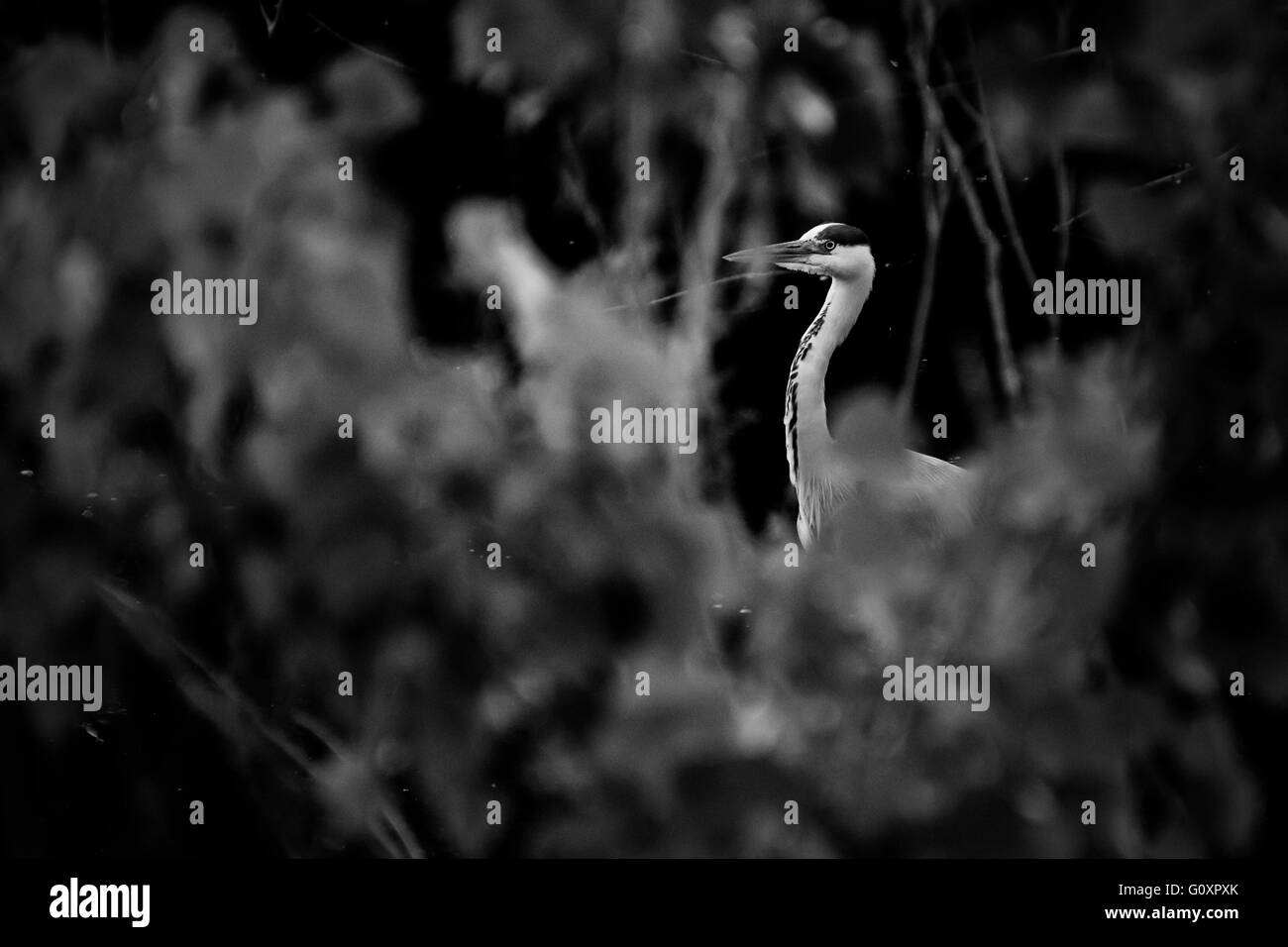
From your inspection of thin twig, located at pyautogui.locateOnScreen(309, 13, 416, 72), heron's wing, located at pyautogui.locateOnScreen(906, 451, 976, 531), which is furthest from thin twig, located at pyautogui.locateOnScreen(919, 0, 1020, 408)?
thin twig, located at pyautogui.locateOnScreen(309, 13, 416, 72)

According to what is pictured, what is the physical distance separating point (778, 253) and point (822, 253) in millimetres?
60

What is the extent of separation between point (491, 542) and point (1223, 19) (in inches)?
28.6

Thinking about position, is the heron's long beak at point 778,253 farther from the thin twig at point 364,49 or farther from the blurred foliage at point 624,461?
the thin twig at point 364,49

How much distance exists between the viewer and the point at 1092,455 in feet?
3.25

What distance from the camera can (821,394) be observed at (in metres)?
1.57

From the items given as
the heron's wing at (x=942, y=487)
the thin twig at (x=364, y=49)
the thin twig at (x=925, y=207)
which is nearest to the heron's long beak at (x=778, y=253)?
the thin twig at (x=925, y=207)

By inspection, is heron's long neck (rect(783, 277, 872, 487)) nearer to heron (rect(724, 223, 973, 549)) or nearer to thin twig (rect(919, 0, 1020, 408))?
heron (rect(724, 223, 973, 549))

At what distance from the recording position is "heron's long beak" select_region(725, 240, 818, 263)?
1518mm

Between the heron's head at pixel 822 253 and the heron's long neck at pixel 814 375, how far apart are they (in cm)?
2

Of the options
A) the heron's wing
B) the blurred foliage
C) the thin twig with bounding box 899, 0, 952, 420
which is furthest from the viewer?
the thin twig with bounding box 899, 0, 952, 420

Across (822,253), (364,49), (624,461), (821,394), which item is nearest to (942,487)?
(821,394)

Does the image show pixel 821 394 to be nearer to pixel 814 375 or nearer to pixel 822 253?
pixel 814 375

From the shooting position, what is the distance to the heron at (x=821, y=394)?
1467 mm
